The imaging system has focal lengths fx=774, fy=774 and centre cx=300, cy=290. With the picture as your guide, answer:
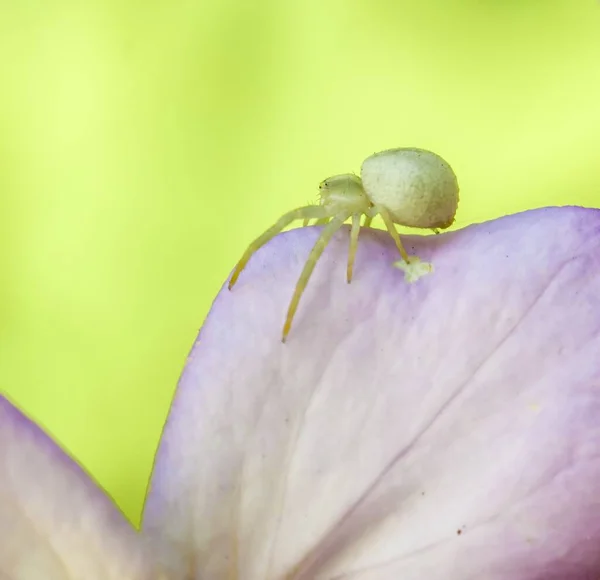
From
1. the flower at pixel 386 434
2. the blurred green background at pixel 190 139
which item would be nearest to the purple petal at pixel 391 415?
the flower at pixel 386 434

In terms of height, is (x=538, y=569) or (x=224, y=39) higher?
(x=224, y=39)

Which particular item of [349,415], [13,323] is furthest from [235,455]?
[13,323]

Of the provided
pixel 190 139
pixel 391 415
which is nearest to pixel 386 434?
pixel 391 415

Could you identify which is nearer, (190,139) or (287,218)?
(287,218)

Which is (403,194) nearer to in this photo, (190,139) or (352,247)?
(352,247)

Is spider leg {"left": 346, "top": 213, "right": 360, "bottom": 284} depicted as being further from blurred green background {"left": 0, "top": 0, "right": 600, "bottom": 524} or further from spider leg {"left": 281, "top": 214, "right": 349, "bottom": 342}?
blurred green background {"left": 0, "top": 0, "right": 600, "bottom": 524}

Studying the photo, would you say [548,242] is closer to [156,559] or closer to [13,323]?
[156,559]
